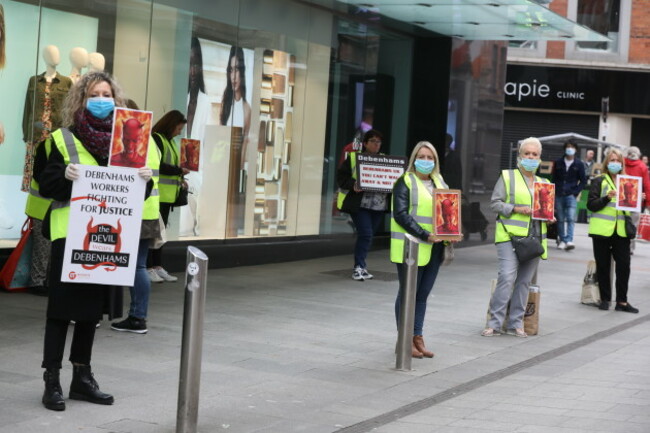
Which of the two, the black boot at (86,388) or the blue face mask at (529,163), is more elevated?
the blue face mask at (529,163)

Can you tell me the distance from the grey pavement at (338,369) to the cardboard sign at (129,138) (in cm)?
145

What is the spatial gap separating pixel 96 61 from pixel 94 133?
6430mm

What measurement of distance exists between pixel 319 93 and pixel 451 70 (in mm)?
3170

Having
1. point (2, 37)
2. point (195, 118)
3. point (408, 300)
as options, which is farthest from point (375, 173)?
point (408, 300)

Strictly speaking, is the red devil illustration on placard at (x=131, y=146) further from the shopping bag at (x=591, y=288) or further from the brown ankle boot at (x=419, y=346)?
the shopping bag at (x=591, y=288)

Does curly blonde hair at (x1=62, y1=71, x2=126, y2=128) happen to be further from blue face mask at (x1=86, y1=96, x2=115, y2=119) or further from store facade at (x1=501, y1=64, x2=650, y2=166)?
store facade at (x1=501, y1=64, x2=650, y2=166)

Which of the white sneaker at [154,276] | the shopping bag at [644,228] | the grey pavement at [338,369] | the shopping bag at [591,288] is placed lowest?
the grey pavement at [338,369]

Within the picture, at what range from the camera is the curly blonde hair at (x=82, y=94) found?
6.55m

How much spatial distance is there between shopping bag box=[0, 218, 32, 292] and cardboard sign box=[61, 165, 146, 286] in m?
4.65

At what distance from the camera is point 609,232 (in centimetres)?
1235

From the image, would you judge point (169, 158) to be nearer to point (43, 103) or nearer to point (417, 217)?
point (43, 103)

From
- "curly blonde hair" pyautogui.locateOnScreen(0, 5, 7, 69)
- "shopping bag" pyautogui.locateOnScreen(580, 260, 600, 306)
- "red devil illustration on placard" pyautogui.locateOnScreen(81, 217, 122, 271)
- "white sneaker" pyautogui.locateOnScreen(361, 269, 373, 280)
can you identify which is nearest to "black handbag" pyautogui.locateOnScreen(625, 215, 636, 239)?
"shopping bag" pyautogui.locateOnScreen(580, 260, 600, 306)

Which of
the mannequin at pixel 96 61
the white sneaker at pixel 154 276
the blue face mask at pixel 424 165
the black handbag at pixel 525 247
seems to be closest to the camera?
the blue face mask at pixel 424 165

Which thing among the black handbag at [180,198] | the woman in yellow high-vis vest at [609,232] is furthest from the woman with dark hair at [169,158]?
the woman in yellow high-vis vest at [609,232]
